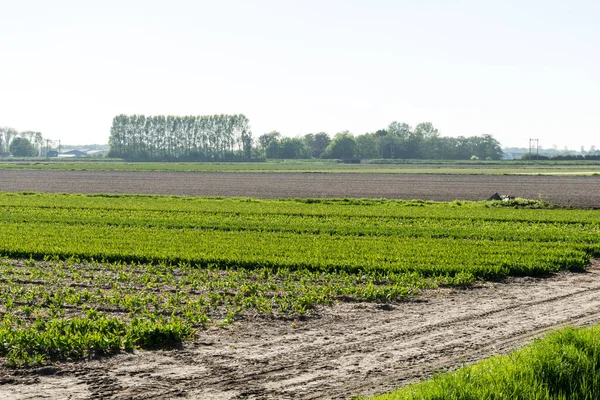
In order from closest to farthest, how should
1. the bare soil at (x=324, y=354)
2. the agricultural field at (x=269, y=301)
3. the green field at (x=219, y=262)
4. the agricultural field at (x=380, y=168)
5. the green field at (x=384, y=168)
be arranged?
the bare soil at (x=324, y=354), the agricultural field at (x=269, y=301), the green field at (x=219, y=262), the agricultural field at (x=380, y=168), the green field at (x=384, y=168)

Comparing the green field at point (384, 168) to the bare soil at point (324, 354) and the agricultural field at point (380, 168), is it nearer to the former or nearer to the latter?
the agricultural field at point (380, 168)

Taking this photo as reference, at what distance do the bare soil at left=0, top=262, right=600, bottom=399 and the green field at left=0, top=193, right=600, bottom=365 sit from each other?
79 cm

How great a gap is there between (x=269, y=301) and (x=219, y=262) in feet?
18.6

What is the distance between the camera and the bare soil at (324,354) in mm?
10695

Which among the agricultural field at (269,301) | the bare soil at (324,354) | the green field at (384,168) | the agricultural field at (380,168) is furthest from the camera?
the green field at (384,168)

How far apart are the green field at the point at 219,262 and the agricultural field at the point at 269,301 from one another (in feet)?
0.21

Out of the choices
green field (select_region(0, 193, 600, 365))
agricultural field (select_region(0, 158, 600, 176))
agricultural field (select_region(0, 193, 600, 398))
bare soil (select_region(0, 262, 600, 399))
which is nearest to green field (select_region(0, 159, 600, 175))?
agricultural field (select_region(0, 158, 600, 176))

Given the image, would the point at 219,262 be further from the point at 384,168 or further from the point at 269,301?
the point at 384,168

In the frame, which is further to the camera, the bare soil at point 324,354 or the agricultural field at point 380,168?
the agricultural field at point 380,168

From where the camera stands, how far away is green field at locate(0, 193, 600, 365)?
14.4 m

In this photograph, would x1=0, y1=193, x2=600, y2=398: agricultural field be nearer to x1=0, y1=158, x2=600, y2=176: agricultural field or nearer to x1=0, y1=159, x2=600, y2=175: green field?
x1=0, y1=158, x2=600, y2=176: agricultural field

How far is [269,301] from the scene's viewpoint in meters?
16.9

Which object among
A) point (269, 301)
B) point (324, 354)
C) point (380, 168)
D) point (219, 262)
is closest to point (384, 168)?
point (380, 168)

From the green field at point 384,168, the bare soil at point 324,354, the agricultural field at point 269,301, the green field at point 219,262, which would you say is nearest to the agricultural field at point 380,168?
the green field at point 384,168
